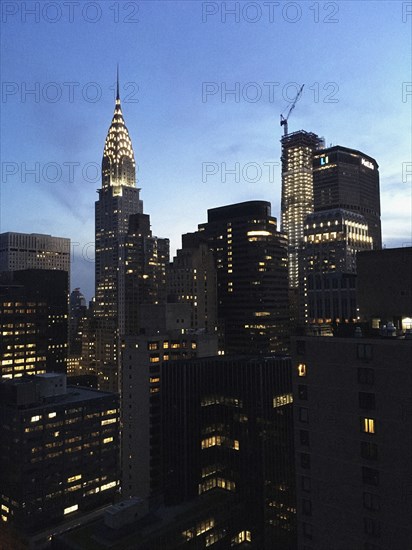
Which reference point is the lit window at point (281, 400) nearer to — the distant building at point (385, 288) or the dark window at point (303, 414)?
the distant building at point (385, 288)

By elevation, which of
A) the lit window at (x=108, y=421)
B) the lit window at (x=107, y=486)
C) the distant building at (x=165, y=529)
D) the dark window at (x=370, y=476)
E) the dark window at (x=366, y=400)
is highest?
the dark window at (x=366, y=400)

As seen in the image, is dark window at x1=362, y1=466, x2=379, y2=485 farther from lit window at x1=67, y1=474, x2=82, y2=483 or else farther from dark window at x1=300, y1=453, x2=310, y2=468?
lit window at x1=67, y1=474, x2=82, y2=483

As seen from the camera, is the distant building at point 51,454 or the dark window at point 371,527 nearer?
the dark window at point 371,527

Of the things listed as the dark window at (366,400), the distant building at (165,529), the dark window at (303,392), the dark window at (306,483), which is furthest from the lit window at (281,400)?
the dark window at (366,400)

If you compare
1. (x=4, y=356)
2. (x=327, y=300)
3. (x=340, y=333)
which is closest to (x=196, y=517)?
(x=340, y=333)

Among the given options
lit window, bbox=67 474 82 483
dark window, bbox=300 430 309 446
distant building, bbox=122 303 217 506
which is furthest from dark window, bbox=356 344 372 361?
lit window, bbox=67 474 82 483

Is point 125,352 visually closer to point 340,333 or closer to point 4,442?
point 4,442

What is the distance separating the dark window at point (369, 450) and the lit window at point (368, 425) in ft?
2.84

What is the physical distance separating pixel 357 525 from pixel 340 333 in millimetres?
13974

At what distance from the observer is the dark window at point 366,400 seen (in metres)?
33.1

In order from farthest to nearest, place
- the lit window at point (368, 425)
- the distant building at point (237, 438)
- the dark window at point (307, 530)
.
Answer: the distant building at point (237, 438) → the dark window at point (307, 530) → the lit window at point (368, 425)

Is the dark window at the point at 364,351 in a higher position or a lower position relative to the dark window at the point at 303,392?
higher

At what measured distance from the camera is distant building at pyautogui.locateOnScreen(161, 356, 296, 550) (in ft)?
253

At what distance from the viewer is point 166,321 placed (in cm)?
11706
